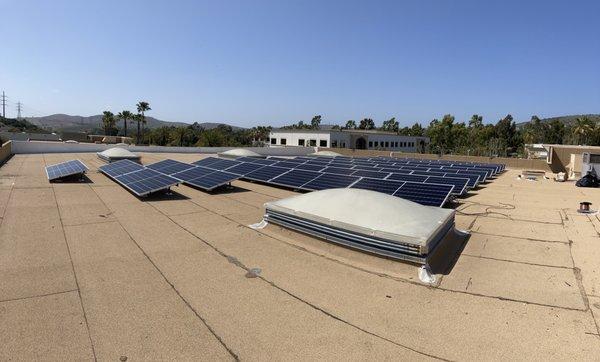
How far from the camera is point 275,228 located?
492 inches

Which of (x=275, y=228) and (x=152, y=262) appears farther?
(x=275, y=228)

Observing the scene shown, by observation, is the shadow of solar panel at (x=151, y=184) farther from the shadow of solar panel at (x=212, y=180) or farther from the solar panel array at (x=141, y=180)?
the shadow of solar panel at (x=212, y=180)

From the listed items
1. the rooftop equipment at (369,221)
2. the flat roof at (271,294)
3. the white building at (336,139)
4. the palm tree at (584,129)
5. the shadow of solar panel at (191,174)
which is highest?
the palm tree at (584,129)

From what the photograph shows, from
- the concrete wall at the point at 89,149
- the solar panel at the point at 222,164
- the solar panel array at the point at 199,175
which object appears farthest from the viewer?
the concrete wall at the point at 89,149

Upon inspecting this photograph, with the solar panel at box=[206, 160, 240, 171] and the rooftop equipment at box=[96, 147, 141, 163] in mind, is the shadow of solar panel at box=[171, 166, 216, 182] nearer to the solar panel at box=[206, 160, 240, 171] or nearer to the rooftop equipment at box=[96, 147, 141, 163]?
the solar panel at box=[206, 160, 240, 171]

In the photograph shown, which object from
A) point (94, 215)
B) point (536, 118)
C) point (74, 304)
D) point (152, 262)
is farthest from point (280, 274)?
point (536, 118)

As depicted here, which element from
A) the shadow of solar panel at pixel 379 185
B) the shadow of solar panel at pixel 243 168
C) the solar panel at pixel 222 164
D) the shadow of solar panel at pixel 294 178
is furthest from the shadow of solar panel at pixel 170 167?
the shadow of solar panel at pixel 379 185

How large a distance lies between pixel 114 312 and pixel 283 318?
9.95ft

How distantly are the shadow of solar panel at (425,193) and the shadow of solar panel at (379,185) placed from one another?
1.04 ft

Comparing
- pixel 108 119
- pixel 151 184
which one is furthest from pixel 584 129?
pixel 108 119

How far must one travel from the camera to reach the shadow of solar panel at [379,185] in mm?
17267

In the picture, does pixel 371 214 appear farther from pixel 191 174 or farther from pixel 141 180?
pixel 191 174

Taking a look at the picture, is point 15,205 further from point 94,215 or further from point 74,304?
point 74,304

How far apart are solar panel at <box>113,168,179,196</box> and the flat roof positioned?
369cm
